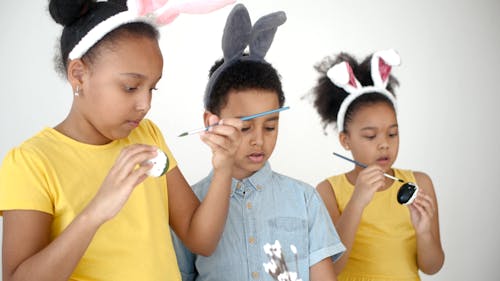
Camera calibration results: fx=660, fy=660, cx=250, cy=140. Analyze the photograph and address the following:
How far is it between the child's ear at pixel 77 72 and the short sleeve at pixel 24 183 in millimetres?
168

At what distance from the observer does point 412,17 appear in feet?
9.12

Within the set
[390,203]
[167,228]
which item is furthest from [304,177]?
[167,228]

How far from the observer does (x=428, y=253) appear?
1892 millimetres

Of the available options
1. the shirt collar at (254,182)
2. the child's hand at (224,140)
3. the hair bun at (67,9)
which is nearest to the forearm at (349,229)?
the shirt collar at (254,182)

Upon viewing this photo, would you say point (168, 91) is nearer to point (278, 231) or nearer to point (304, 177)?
point (304, 177)

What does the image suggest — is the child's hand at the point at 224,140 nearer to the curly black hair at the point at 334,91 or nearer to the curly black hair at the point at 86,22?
the curly black hair at the point at 86,22

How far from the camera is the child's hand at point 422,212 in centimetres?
185

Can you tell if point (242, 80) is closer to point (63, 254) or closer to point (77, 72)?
point (77, 72)

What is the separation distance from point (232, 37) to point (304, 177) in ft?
3.47

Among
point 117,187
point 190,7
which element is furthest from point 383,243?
point 117,187

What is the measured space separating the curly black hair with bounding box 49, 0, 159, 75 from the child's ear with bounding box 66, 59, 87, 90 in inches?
0.6

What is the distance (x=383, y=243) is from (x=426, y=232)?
0.45 feet

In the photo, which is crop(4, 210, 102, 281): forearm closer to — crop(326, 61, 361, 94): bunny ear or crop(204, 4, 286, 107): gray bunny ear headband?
crop(204, 4, 286, 107): gray bunny ear headband

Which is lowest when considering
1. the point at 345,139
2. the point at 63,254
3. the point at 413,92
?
the point at 63,254
